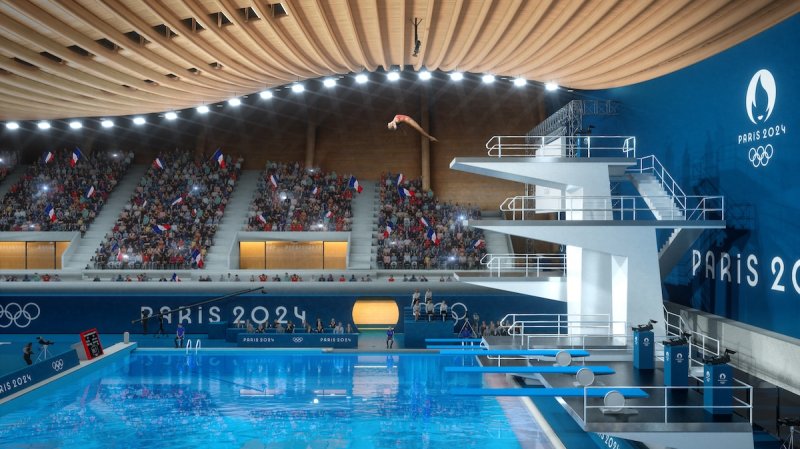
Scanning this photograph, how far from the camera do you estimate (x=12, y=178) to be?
42.8 metres

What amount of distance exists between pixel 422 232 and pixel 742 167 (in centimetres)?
2057

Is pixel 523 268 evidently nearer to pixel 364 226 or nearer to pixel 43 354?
pixel 364 226

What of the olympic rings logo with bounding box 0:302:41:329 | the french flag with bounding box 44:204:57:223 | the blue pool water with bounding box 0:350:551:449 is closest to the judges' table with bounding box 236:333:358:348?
the blue pool water with bounding box 0:350:551:449

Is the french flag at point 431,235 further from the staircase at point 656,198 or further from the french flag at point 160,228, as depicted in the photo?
the staircase at point 656,198

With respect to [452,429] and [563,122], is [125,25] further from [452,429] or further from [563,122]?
[563,122]

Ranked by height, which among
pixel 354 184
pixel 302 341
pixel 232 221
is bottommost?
pixel 302 341

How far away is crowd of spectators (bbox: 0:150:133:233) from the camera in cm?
3875

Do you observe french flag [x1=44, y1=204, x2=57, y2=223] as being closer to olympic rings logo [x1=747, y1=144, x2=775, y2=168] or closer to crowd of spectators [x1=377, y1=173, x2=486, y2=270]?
crowd of spectators [x1=377, y1=173, x2=486, y2=270]

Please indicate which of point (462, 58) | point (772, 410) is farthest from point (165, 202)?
point (772, 410)

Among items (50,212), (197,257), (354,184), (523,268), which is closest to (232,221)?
(197,257)

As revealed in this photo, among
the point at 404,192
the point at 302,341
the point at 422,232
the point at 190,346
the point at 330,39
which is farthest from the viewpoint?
the point at 404,192

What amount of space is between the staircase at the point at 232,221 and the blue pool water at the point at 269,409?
9822 mm

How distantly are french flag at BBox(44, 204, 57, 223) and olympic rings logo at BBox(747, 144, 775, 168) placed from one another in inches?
1316

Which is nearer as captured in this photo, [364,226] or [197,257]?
[197,257]
